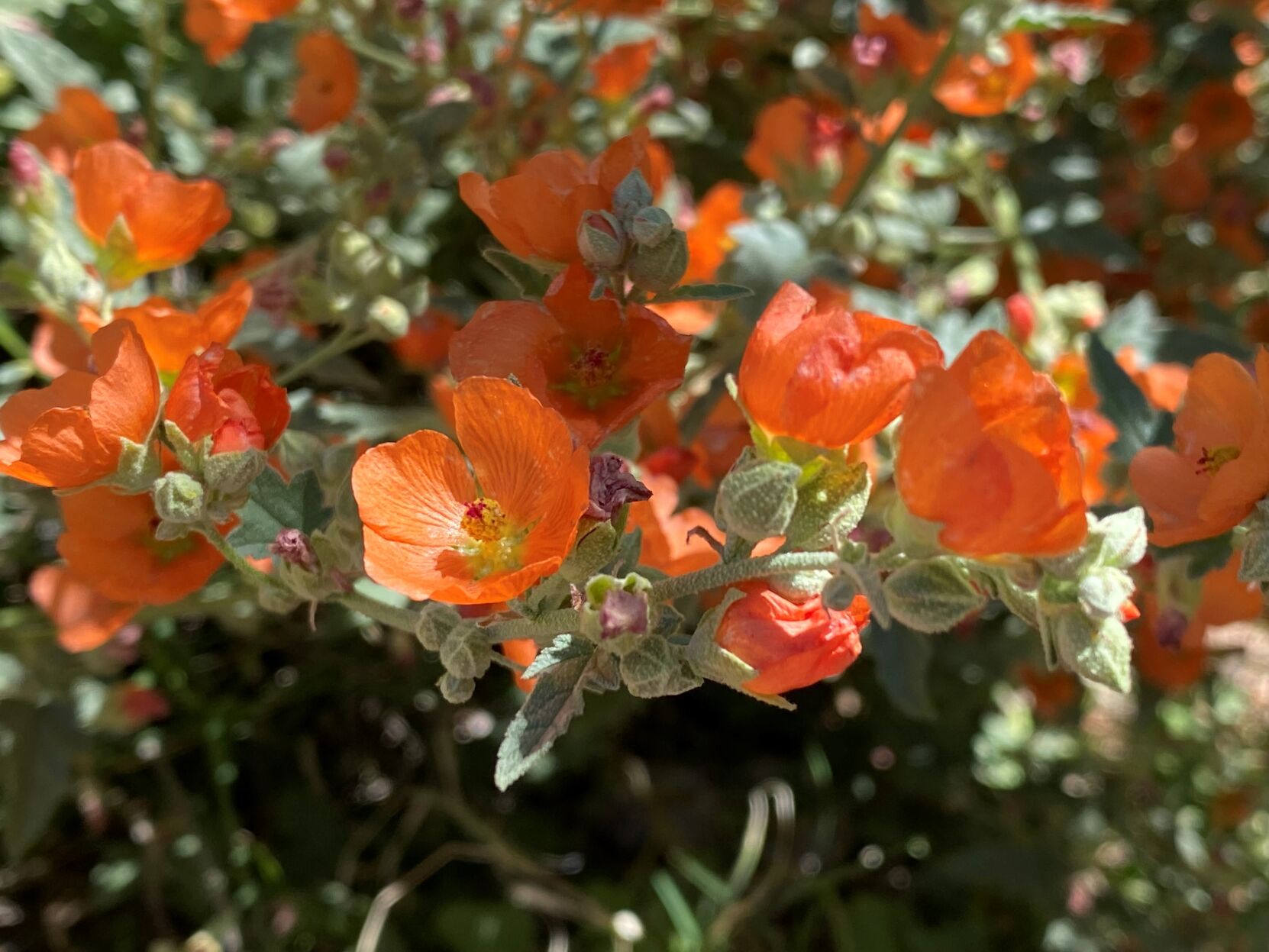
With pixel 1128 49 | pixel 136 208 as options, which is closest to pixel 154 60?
pixel 136 208

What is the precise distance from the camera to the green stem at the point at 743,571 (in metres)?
0.69

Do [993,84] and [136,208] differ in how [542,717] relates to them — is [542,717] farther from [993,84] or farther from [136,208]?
[993,84]

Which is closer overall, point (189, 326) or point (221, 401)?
Result: point (221, 401)

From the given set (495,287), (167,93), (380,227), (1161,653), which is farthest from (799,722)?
(167,93)

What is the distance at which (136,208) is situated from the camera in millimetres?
978

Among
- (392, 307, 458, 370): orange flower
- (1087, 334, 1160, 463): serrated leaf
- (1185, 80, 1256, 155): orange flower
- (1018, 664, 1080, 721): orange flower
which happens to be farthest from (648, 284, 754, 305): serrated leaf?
(1185, 80, 1256, 155): orange flower

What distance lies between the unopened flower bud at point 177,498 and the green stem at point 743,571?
0.32m

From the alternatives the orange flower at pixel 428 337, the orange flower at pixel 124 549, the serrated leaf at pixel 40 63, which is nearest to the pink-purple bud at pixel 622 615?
the orange flower at pixel 124 549

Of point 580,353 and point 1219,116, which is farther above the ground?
point 580,353

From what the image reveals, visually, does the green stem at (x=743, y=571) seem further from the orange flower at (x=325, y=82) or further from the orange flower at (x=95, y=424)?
the orange flower at (x=325, y=82)

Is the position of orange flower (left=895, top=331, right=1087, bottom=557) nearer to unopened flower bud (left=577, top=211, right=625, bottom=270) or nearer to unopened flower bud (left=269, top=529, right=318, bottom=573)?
unopened flower bud (left=577, top=211, right=625, bottom=270)

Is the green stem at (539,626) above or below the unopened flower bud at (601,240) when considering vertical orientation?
below

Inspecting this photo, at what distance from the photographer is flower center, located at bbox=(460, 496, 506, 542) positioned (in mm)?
772

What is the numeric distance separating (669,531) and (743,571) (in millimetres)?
262
